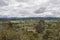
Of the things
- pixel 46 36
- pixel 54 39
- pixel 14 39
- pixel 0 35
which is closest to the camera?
pixel 14 39

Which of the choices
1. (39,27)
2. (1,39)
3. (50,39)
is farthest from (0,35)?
(39,27)

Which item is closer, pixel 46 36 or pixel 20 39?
pixel 20 39

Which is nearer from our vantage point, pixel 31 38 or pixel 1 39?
pixel 1 39

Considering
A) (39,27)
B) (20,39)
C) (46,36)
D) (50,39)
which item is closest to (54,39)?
(50,39)

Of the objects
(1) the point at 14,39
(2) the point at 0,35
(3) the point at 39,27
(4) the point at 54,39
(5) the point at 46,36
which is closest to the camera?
(1) the point at 14,39

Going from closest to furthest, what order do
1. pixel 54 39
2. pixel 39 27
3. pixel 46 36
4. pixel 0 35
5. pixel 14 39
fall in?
pixel 14 39 → pixel 0 35 → pixel 54 39 → pixel 46 36 → pixel 39 27

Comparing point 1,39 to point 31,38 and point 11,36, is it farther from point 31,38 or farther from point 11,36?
point 31,38

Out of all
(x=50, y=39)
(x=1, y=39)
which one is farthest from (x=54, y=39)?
(x=1, y=39)

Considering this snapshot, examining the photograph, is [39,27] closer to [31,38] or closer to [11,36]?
[31,38]

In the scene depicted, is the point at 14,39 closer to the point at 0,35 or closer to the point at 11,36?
the point at 11,36
